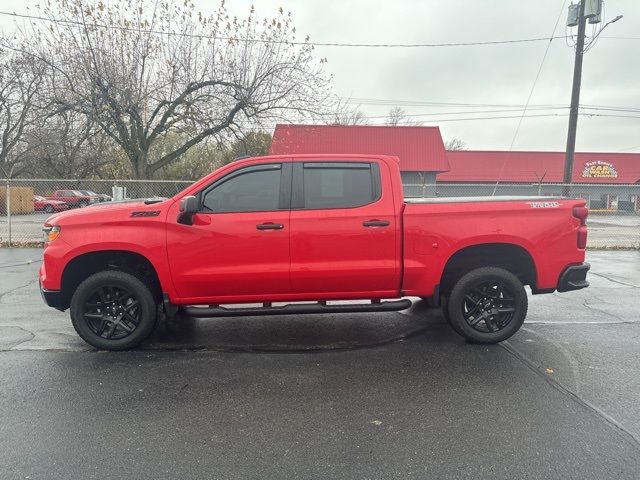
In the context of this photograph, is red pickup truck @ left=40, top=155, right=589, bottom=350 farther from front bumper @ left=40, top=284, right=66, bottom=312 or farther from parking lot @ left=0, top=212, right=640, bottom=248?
parking lot @ left=0, top=212, right=640, bottom=248

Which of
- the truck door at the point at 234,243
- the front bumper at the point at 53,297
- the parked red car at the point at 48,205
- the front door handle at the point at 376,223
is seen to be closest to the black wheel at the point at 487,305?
the front door handle at the point at 376,223

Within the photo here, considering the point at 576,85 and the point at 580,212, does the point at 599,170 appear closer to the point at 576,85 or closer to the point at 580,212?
the point at 576,85

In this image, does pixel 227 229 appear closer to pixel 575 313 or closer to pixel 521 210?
pixel 521 210

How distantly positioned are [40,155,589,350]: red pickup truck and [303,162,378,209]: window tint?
0.01 meters

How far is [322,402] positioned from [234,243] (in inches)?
69.8

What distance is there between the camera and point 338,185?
4.64 meters

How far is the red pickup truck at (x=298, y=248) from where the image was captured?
4391 millimetres

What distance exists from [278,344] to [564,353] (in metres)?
2.98

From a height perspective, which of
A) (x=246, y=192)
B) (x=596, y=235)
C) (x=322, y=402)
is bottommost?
(x=322, y=402)

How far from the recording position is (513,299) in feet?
15.4

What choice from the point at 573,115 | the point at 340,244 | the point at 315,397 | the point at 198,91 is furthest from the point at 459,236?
the point at 198,91

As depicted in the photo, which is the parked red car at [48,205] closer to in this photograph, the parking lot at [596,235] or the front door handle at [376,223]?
the parking lot at [596,235]

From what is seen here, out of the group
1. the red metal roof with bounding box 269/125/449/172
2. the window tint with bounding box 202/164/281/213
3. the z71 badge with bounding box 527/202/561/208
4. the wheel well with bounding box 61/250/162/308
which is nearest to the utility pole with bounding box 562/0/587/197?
the z71 badge with bounding box 527/202/561/208

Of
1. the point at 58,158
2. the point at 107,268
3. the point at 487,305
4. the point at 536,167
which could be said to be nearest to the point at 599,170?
the point at 536,167
